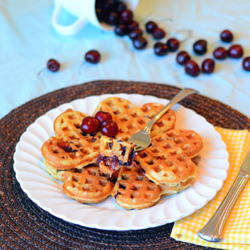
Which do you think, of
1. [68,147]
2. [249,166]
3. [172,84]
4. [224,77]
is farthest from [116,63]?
[249,166]

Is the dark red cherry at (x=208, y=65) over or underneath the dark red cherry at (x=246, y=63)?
underneath

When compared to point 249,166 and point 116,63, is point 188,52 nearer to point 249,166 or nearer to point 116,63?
point 116,63

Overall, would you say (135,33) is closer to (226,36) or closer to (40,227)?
(226,36)

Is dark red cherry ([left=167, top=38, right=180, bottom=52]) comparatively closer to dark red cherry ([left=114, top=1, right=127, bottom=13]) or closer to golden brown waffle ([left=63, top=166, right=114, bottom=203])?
dark red cherry ([left=114, top=1, right=127, bottom=13])

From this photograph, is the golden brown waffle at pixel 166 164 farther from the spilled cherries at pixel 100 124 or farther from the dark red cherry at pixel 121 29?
the dark red cherry at pixel 121 29

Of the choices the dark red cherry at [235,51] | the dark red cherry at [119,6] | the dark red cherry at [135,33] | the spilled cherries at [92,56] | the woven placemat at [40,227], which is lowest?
the woven placemat at [40,227]

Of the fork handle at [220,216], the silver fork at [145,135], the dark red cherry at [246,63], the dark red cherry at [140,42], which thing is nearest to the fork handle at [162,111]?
the silver fork at [145,135]
